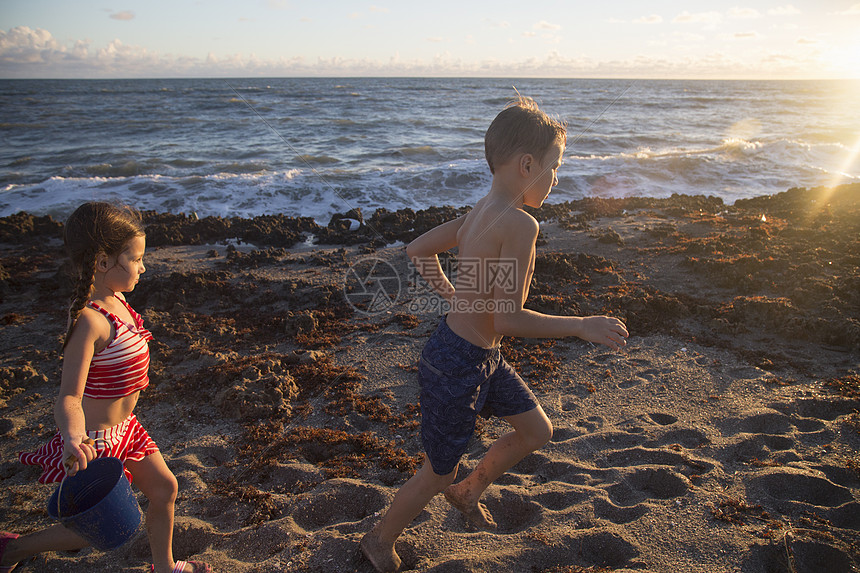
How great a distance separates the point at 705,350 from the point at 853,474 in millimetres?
1655

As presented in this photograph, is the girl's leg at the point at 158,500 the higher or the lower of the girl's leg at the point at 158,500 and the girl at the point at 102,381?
the lower

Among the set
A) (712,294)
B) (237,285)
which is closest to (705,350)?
(712,294)

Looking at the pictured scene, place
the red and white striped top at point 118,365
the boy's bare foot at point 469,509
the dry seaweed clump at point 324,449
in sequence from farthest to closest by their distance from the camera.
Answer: the dry seaweed clump at point 324,449 < the boy's bare foot at point 469,509 < the red and white striped top at point 118,365

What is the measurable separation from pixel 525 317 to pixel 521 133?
725 mm

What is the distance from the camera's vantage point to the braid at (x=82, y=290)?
1753mm

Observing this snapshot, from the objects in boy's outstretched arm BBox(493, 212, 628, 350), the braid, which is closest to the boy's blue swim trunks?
boy's outstretched arm BBox(493, 212, 628, 350)

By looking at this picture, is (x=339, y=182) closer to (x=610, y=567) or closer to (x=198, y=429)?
(x=198, y=429)

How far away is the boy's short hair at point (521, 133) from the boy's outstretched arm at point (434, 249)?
395 mm

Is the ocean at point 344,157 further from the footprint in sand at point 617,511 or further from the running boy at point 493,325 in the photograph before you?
the footprint in sand at point 617,511

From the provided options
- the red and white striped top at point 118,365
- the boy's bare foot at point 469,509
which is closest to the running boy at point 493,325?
the boy's bare foot at point 469,509

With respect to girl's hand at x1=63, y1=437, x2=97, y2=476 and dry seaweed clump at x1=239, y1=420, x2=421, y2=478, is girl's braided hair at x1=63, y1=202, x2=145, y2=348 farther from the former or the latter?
dry seaweed clump at x1=239, y1=420, x2=421, y2=478

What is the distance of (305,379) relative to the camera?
392cm

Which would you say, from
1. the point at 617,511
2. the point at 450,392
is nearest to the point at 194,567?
the point at 450,392

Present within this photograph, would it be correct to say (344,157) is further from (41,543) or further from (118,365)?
(41,543)
